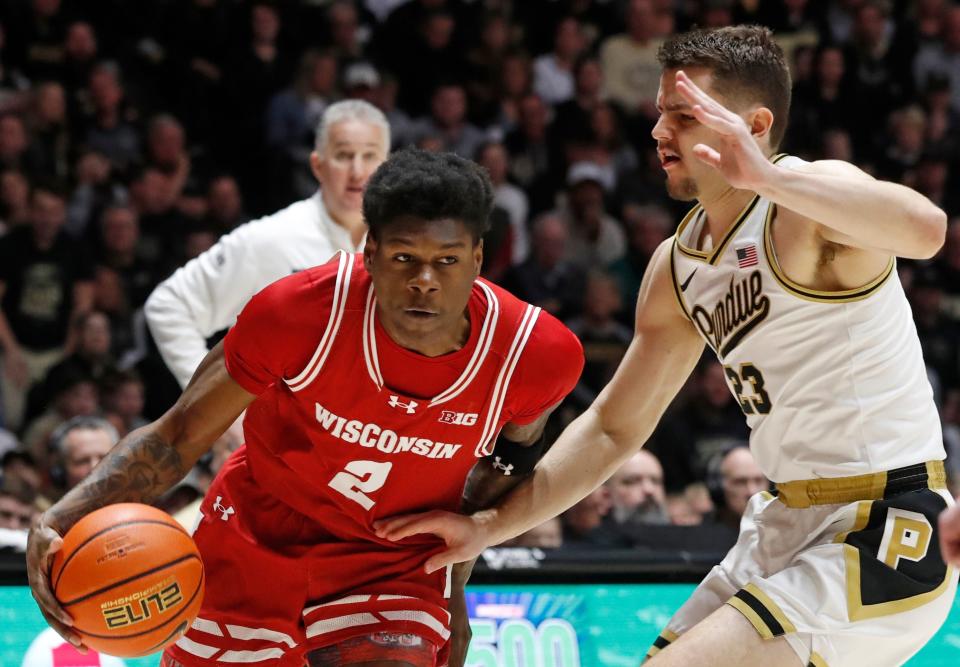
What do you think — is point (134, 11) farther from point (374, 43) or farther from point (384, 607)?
point (384, 607)

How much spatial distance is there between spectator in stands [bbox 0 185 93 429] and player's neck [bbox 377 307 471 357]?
5038 mm

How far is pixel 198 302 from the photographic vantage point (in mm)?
5293

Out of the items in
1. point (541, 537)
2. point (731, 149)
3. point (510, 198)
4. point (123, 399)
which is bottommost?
point (123, 399)

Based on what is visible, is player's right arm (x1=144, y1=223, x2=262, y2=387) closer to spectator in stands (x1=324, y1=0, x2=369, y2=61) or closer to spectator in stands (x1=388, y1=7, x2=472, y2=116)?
spectator in stands (x1=324, y1=0, x2=369, y2=61)

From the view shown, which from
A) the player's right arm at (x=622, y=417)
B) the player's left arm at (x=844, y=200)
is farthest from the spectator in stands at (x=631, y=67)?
the player's left arm at (x=844, y=200)

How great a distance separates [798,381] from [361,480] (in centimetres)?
112

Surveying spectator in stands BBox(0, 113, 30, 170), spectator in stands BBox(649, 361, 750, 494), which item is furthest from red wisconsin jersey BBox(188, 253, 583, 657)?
spectator in stands BBox(0, 113, 30, 170)

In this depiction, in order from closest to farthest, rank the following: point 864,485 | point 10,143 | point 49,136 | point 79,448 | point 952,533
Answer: point 952,533
point 864,485
point 79,448
point 10,143
point 49,136

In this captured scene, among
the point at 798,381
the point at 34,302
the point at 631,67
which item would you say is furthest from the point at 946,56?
the point at 798,381

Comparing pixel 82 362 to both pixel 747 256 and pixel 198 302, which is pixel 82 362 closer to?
pixel 198 302

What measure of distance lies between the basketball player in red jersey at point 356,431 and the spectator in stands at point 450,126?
620cm

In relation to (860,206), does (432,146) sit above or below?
below

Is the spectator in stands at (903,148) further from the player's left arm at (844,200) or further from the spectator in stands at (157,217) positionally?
the player's left arm at (844,200)

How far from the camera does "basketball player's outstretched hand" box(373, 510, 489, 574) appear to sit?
3520 mm
